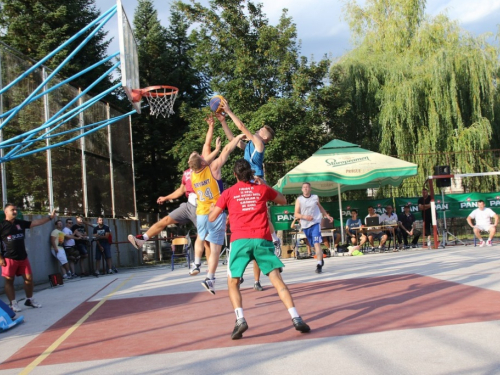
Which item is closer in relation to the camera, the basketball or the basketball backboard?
the basketball

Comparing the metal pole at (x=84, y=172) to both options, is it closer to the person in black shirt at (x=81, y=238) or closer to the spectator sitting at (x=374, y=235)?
the person in black shirt at (x=81, y=238)

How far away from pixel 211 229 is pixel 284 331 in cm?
332

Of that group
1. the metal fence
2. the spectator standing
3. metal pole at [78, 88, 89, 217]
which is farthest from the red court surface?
metal pole at [78, 88, 89, 217]

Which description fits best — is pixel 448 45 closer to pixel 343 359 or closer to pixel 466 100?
pixel 466 100

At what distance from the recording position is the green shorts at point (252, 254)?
6418 mm

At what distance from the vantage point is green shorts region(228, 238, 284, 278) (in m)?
6.42

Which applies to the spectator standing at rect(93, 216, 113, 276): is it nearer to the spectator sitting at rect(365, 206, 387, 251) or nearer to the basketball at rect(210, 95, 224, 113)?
the spectator sitting at rect(365, 206, 387, 251)

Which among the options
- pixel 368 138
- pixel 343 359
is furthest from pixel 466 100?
pixel 343 359

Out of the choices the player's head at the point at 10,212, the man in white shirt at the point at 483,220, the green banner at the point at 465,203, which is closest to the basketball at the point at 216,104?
the player's head at the point at 10,212

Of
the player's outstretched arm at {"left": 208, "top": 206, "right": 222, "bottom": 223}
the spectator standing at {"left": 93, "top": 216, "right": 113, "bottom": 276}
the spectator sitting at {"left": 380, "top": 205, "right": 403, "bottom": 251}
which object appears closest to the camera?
the player's outstretched arm at {"left": 208, "top": 206, "right": 222, "bottom": 223}

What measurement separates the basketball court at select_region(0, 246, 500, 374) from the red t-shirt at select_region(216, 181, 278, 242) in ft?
3.53

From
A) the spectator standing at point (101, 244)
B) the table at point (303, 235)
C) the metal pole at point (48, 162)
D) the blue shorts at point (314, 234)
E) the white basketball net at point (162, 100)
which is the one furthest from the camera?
the spectator standing at point (101, 244)

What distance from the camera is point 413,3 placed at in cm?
2892

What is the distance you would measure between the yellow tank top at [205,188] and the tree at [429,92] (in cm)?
1734
